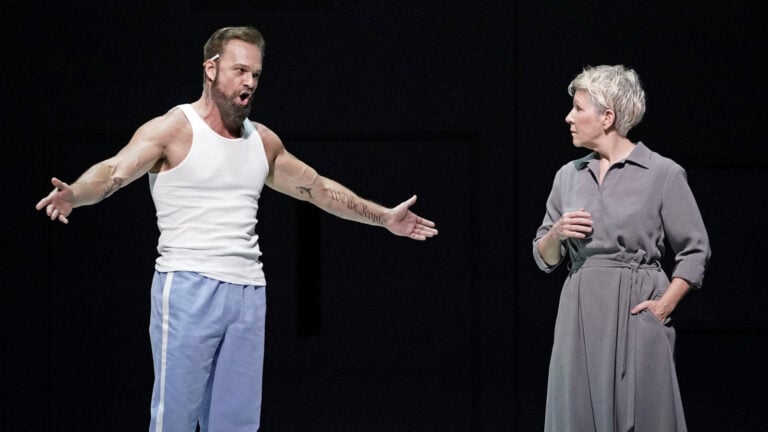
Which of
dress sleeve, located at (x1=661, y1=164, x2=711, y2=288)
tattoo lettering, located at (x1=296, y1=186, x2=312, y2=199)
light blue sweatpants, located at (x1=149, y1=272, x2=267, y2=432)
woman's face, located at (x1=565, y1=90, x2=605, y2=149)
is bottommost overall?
light blue sweatpants, located at (x1=149, y1=272, x2=267, y2=432)

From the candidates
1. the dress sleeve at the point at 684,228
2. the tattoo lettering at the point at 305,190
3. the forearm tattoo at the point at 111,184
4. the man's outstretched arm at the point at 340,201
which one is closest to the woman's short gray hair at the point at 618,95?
the dress sleeve at the point at 684,228

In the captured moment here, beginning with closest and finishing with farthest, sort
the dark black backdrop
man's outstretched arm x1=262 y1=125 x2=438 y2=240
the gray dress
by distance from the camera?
the gray dress
man's outstretched arm x1=262 y1=125 x2=438 y2=240
the dark black backdrop

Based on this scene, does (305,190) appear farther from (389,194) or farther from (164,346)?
(389,194)

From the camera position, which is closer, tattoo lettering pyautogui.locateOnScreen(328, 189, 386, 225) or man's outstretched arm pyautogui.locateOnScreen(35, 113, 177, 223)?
man's outstretched arm pyautogui.locateOnScreen(35, 113, 177, 223)

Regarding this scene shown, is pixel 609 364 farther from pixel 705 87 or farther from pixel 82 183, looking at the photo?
pixel 705 87

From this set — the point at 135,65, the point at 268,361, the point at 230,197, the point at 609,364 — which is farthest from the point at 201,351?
the point at 135,65

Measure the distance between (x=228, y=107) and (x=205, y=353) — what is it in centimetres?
71

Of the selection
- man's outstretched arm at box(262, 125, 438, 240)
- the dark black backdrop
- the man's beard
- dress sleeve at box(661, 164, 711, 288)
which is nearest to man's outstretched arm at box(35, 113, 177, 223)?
the man's beard

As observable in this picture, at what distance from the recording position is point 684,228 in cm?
300

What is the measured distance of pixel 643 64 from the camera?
4582mm

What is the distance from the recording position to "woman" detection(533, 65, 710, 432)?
9.76ft

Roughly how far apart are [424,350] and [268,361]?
0.71 m

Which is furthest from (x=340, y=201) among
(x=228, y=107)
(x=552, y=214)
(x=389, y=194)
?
(x=389, y=194)

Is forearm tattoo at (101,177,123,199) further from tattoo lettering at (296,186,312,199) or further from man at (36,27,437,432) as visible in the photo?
tattoo lettering at (296,186,312,199)
